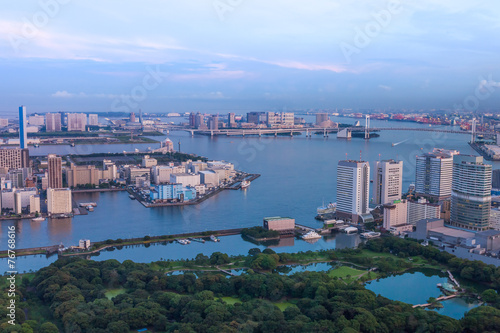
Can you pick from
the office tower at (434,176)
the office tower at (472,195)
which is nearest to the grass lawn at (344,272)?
the office tower at (472,195)

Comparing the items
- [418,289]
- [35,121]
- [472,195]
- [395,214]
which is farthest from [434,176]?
[35,121]

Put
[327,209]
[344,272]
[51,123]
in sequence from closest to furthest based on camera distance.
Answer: [344,272] → [327,209] → [51,123]

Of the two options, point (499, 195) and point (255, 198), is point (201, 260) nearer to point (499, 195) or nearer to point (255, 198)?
point (255, 198)

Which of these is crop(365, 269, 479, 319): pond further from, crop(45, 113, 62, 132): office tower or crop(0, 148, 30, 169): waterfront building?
crop(45, 113, 62, 132): office tower

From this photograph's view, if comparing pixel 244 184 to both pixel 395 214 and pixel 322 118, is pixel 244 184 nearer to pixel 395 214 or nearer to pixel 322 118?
pixel 395 214

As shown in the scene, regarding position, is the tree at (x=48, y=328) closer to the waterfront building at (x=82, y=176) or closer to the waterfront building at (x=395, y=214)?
the waterfront building at (x=395, y=214)
